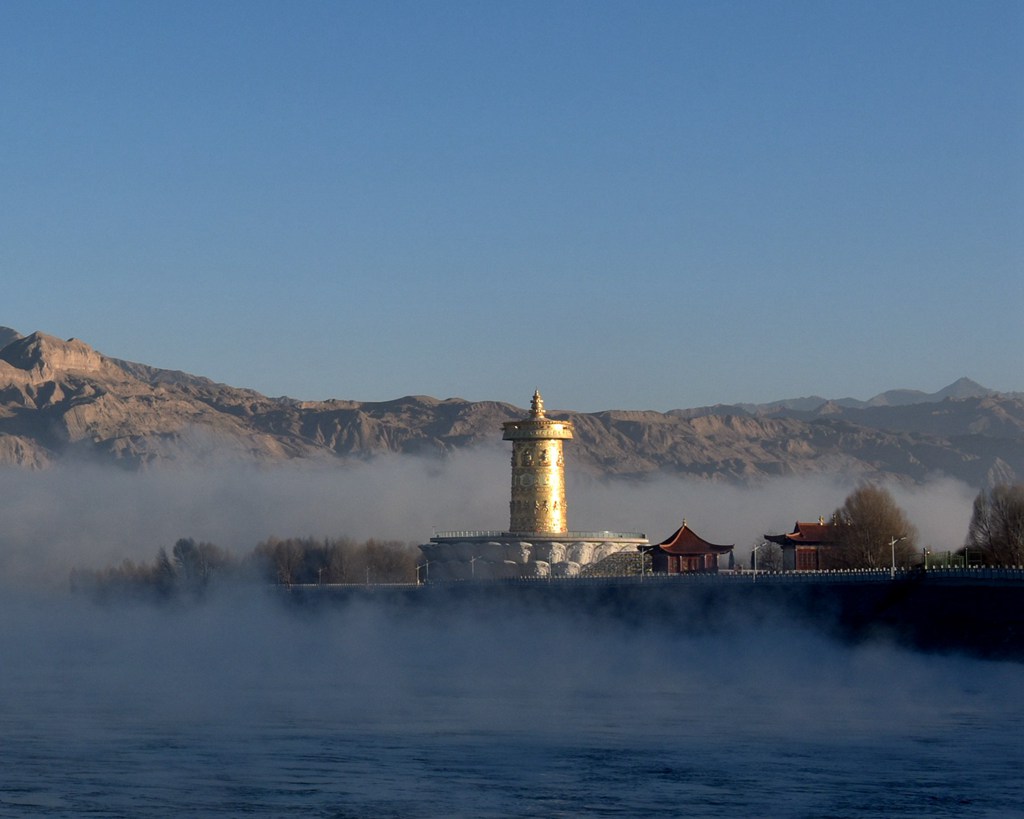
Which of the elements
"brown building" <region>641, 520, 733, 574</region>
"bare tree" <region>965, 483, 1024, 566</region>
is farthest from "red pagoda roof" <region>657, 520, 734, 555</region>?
"bare tree" <region>965, 483, 1024, 566</region>

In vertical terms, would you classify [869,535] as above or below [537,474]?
below

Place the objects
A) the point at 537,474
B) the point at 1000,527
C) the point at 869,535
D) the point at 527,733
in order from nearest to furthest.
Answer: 1. the point at 527,733
2. the point at 1000,527
3. the point at 869,535
4. the point at 537,474

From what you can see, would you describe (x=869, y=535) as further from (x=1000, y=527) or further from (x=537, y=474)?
(x=537, y=474)

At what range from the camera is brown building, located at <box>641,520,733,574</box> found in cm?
18675

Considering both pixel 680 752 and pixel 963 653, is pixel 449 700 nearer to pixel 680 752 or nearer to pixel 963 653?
pixel 680 752

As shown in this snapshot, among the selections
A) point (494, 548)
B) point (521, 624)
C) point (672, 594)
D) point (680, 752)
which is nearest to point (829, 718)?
point (680, 752)

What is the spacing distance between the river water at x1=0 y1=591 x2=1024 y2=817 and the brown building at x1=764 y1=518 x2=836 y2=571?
31349mm

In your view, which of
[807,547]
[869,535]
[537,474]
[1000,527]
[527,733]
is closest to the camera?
[527,733]

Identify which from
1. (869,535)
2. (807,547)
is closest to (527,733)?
(869,535)

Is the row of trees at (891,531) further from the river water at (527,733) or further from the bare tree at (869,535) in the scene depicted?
the river water at (527,733)

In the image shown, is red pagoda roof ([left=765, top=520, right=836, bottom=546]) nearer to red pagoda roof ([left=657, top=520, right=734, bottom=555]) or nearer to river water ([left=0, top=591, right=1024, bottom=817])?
red pagoda roof ([left=657, top=520, right=734, bottom=555])

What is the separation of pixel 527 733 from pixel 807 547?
95.2 meters

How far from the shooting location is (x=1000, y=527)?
15275 cm

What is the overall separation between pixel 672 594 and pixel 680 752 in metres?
82.6
